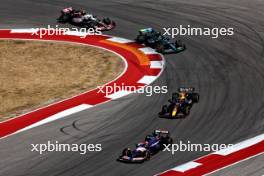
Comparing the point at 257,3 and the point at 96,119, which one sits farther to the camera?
the point at 257,3

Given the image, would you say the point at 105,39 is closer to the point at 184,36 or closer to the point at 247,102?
the point at 184,36

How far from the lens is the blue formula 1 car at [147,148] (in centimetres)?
1852

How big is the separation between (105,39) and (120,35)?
82cm

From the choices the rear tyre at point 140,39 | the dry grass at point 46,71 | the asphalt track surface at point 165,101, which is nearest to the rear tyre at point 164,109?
the asphalt track surface at point 165,101

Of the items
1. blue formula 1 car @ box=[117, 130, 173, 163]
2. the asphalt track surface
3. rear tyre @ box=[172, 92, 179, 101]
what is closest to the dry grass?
the asphalt track surface

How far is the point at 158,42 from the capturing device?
28125 millimetres

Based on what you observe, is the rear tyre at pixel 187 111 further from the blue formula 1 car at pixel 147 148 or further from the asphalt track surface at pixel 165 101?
the blue formula 1 car at pixel 147 148

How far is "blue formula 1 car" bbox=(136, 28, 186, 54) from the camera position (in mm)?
27672

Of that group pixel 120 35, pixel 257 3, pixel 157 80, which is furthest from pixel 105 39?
pixel 257 3

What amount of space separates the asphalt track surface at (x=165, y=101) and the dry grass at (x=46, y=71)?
2035mm

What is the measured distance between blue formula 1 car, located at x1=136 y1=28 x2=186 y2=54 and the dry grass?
176cm

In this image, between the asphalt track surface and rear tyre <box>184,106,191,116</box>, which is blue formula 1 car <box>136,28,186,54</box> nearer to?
the asphalt track surface

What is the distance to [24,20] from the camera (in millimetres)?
32906

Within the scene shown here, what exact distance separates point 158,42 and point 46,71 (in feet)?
15.7
